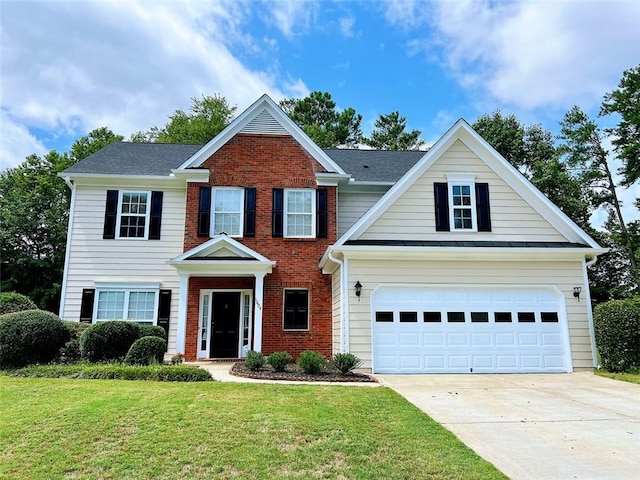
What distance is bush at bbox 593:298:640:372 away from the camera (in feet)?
37.4

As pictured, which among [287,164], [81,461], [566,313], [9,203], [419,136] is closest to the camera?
[81,461]

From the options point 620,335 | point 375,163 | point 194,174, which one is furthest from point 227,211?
point 620,335

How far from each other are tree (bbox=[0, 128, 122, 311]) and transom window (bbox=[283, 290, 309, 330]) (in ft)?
53.2

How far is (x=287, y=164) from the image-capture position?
1575cm

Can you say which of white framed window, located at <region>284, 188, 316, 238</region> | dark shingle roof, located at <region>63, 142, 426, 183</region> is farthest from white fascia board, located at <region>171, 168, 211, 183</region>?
white framed window, located at <region>284, 188, 316, 238</region>

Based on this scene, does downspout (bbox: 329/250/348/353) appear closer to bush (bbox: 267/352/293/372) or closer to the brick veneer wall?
bush (bbox: 267/352/293/372)

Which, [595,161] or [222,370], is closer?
[222,370]

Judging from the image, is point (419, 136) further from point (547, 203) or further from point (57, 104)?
point (57, 104)

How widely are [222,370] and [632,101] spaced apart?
2852cm

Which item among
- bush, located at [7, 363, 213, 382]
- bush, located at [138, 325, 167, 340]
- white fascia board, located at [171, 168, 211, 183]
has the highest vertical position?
white fascia board, located at [171, 168, 211, 183]

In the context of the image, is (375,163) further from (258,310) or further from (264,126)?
(258,310)

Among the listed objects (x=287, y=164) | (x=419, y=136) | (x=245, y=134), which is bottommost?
(x=287, y=164)

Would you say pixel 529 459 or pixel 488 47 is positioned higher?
pixel 488 47

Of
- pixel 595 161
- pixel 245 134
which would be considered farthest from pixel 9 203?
pixel 595 161
